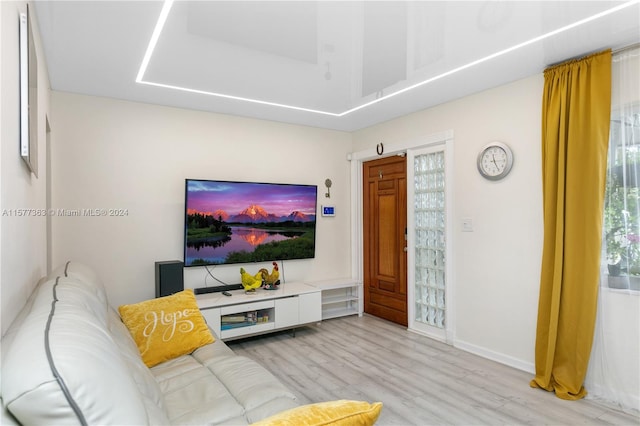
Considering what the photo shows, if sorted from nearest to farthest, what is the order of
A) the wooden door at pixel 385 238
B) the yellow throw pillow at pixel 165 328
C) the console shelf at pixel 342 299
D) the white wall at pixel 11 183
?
1. the white wall at pixel 11 183
2. the yellow throw pillow at pixel 165 328
3. the wooden door at pixel 385 238
4. the console shelf at pixel 342 299

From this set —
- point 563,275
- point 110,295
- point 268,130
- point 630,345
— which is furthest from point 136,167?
point 630,345

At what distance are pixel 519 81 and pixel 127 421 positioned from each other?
3.69 m

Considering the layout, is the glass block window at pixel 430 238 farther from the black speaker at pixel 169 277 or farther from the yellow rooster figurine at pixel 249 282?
the black speaker at pixel 169 277

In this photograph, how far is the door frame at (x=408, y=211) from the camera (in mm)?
3859

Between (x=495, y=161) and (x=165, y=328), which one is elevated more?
(x=495, y=161)

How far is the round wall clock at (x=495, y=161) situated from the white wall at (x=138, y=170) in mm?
2340

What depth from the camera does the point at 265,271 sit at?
4281 millimetres

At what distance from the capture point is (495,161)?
3.44m

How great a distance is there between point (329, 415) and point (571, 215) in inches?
109

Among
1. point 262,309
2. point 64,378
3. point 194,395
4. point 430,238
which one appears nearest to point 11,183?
point 64,378

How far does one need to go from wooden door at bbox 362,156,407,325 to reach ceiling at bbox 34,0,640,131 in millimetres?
1258

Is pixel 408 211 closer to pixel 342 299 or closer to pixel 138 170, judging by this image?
pixel 342 299

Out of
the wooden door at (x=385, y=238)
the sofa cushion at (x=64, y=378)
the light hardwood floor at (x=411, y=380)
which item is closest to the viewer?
the sofa cushion at (x=64, y=378)

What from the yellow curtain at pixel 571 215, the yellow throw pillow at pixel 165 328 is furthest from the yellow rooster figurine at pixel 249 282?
the yellow curtain at pixel 571 215
